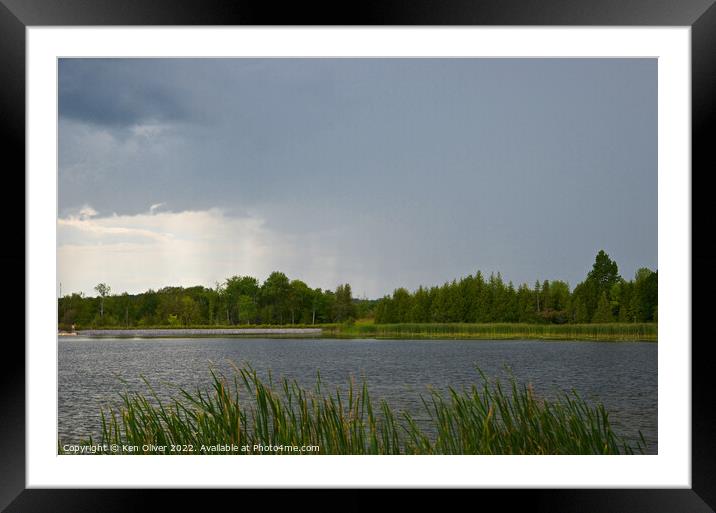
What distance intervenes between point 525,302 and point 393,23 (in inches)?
529

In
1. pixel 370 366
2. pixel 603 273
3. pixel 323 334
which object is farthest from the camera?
pixel 603 273

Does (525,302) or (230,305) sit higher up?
(525,302)

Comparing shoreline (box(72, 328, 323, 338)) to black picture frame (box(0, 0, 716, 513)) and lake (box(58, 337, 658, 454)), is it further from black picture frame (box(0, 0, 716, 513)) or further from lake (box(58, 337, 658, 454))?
black picture frame (box(0, 0, 716, 513))

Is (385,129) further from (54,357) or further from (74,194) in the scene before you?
(54,357)

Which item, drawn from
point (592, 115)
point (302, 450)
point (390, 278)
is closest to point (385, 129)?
point (390, 278)

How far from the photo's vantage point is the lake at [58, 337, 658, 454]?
37.3 feet

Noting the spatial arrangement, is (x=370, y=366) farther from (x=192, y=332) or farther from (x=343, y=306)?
(x=192, y=332)

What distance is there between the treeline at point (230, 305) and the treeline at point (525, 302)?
1.36m

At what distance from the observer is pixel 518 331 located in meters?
13.9

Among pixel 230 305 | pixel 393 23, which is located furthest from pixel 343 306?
pixel 393 23

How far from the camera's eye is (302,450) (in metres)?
2.43

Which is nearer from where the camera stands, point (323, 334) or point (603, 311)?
point (323, 334)

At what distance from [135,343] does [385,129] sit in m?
9.04

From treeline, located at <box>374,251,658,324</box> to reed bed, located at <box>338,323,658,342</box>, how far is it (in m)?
0.25
